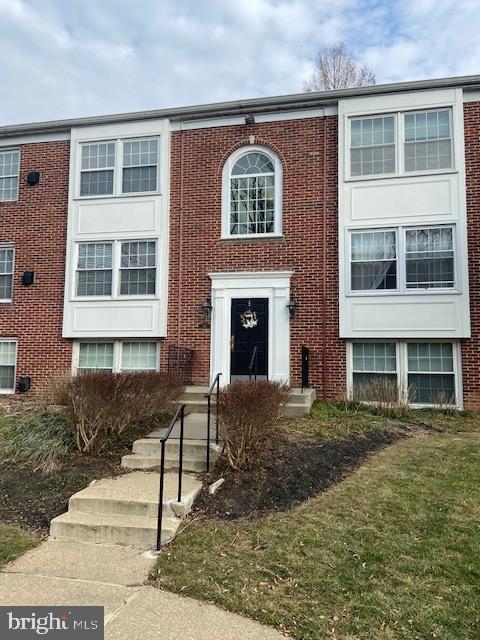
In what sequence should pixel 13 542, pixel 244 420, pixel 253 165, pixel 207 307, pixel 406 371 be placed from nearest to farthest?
pixel 13 542 → pixel 244 420 → pixel 406 371 → pixel 207 307 → pixel 253 165

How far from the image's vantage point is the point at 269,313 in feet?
38.2

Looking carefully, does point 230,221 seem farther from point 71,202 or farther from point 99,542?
point 99,542

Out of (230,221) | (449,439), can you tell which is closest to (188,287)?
(230,221)

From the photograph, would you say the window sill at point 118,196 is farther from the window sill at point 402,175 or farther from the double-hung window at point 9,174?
the window sill at point 402,175

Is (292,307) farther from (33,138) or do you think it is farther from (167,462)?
(33,138)

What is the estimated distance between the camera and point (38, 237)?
43.1 feet

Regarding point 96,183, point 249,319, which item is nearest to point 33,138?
point 96,183

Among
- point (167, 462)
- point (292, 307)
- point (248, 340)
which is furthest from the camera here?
point (248, 340)

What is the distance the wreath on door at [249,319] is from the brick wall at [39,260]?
15.1ft

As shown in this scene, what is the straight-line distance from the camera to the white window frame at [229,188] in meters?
11.9

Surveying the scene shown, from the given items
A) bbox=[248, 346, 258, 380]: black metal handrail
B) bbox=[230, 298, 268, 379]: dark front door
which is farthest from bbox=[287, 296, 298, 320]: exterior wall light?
bbox=[248, 346, 258, 380]: black metal handrail

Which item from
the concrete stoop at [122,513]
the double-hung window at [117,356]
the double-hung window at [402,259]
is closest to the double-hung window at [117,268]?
the double-hung window at [117,356]

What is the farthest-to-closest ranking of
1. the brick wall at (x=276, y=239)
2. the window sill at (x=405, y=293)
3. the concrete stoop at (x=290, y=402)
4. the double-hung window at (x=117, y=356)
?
1. the double-hung window at (x=117, y=356)
2. the brick wall at (x=276, y=239)
3. the window sill at (x=405, y=293)
4. the concrete stoop at (x=290, y=402)

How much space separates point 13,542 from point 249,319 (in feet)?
25.7
